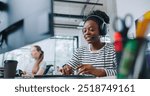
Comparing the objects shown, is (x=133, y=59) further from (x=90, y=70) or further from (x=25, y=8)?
(x=25, y=8)

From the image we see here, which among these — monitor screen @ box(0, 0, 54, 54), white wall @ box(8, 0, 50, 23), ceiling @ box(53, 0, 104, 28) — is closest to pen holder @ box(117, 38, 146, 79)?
ceiling @ box(53, 0, 104, 28)

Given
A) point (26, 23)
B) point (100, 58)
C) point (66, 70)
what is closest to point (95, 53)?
point (100, 58)

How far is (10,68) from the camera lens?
163cm

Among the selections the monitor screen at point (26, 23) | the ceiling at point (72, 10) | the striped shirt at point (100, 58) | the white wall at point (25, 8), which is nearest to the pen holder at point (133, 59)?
the striped shirt at point (100, 58)

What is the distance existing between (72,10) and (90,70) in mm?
488

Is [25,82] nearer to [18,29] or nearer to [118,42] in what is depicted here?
[18,29]

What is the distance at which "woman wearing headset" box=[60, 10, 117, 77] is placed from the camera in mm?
1713

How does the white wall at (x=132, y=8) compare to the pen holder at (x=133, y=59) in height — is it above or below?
above

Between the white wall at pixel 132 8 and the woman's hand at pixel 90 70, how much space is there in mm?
397

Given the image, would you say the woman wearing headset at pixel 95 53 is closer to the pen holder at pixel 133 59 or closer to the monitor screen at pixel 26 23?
the pen holder at pixel 133 59

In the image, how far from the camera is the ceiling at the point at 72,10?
66.2 inches

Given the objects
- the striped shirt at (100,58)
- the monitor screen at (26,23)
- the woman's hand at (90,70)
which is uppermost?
the monitor screen at (26,23)

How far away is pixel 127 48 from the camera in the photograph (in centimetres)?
177

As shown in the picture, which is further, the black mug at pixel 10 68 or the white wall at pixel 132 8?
the white wall at pixel 132 8
